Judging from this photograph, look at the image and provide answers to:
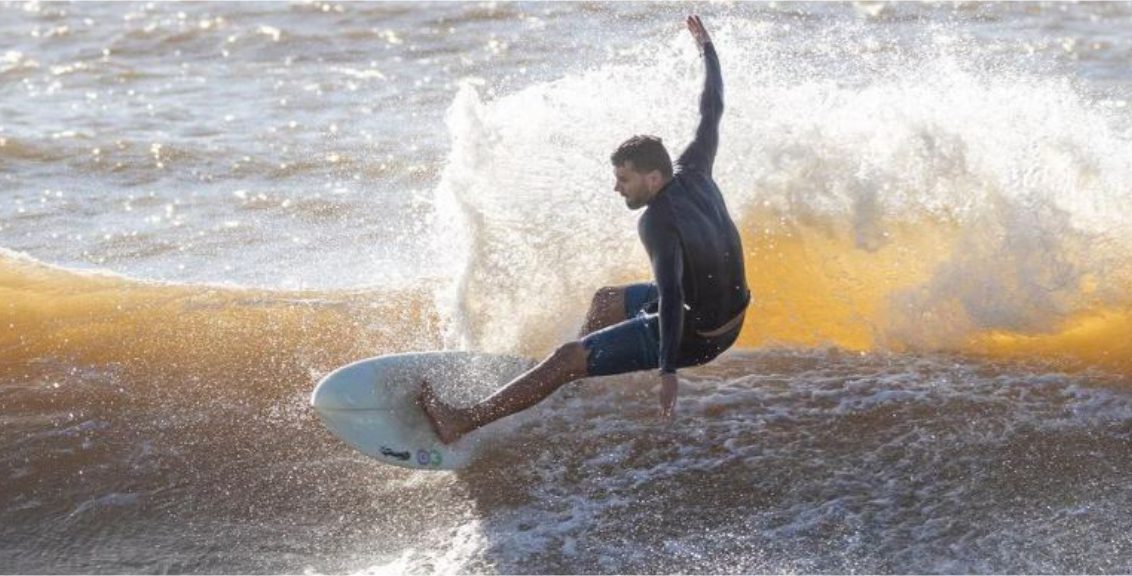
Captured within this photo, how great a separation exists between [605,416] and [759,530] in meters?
1.24

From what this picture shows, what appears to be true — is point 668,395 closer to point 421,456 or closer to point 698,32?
point 421,456

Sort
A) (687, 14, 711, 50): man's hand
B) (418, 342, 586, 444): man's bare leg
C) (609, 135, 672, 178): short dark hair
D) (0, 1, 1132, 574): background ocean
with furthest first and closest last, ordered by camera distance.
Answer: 1. (687, 14, 711, 50): man's hand
2. (418, 342, 586, 444): man's bare leg
3. (609, 135, 672, 178): short dark hair
4. (0, 1, 1132, 574): background ocean

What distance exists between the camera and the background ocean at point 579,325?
589 centimetres

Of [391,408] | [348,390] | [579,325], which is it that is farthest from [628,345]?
[579,325]

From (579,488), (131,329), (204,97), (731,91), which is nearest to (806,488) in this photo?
(579,488)

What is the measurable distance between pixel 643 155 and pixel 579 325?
1.86 metres

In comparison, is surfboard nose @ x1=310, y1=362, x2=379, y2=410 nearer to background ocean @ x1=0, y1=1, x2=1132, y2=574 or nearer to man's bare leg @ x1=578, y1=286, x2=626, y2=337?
background ocean @ x1=0, y1=1, x2=1132, y2=574

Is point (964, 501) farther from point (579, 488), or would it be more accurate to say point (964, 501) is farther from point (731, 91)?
point (731, 91)

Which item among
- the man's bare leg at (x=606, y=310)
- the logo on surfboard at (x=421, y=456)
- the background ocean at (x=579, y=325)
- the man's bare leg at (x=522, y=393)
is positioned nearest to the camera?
the background ocean at (x=579, y=325)

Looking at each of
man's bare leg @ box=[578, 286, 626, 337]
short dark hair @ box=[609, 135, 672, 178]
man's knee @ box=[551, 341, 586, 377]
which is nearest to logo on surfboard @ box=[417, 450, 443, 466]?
man's knee @ box=[551, 341, 586, 377]

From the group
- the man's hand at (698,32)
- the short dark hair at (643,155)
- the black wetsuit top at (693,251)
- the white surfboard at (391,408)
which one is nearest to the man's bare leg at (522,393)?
the white surfboard at (391,408)

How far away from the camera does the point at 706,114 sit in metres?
6.70

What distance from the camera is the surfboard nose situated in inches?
255

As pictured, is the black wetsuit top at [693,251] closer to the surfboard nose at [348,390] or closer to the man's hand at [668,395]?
the man's hand at [668,395]
